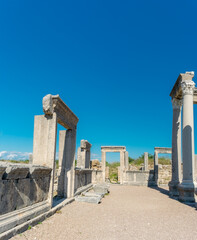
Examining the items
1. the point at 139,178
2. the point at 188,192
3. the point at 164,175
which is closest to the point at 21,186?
the point at 188,192

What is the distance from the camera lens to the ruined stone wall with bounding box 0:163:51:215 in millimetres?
4008

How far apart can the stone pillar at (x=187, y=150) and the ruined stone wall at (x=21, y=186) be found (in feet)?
19.5

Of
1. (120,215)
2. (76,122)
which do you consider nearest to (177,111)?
(76,122)

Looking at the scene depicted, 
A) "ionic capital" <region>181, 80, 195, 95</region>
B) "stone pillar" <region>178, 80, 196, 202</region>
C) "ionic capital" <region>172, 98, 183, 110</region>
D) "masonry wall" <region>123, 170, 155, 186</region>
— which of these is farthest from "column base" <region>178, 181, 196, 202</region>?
"masonry wall" <region>123, 170, 155, 186</region>

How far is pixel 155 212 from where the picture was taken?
6750 mm

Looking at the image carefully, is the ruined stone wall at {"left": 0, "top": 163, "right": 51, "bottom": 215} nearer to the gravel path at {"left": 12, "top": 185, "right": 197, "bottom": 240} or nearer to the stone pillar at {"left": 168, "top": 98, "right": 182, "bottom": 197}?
the gravel path at {"left": 12, "top": 185, "right": 197, "bottom": 240}

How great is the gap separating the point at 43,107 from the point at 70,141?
113 inches

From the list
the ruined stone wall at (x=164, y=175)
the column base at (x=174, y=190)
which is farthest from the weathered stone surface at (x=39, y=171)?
the ruined stone wall at (x=164, y=175)

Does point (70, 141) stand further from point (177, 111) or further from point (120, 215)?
point (177, 111)

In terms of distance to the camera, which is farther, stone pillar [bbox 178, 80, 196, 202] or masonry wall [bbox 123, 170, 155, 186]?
masonry wall [bbox 123, 170, 155, 186]

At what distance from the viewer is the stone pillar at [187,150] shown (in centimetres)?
885

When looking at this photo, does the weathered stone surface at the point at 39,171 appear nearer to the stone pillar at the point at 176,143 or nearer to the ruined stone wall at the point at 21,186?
the ruined stone wall at the point at 21,186

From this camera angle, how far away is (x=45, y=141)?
6.38 m

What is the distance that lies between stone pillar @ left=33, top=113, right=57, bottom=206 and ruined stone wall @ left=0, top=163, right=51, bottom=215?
0.36m
